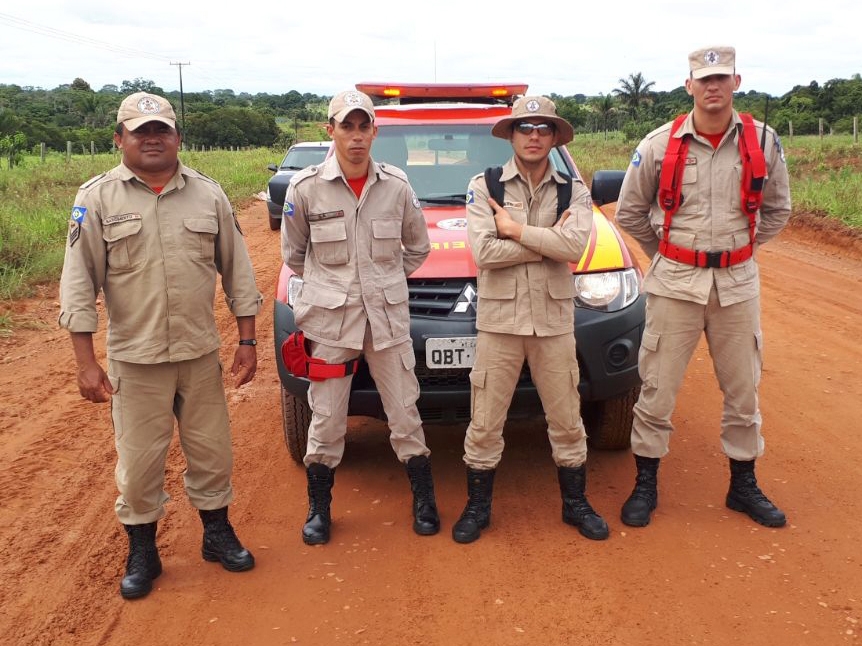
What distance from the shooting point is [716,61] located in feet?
11.7

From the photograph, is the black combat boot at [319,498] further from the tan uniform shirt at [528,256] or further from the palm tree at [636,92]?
the palm tree at [636,92]

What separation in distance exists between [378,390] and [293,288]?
2.28 feet

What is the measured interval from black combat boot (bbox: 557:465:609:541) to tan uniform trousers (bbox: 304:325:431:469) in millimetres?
726

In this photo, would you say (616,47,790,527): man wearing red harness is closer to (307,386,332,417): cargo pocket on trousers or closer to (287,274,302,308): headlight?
(307,386,332,417): cargo pocket on trousers

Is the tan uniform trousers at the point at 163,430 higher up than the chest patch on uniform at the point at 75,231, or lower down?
lower down

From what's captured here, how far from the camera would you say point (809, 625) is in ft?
9.78

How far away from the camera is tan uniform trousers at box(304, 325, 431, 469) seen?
12.1ft

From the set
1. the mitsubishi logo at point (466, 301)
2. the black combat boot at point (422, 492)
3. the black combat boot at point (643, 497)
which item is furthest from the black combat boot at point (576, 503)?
the mitsubishi logo at point (466, 301)

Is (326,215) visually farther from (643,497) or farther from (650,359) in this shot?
(643,497)

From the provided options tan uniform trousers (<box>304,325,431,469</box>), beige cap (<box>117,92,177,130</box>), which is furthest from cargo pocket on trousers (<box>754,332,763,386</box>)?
beige cap (<box>117,92,177,130</box>)

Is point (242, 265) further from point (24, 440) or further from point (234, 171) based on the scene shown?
point (234, 171)

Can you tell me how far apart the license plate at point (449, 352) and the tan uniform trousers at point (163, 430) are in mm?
972

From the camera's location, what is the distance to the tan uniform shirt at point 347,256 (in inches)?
142

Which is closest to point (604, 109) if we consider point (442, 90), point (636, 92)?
point (636, 92)
